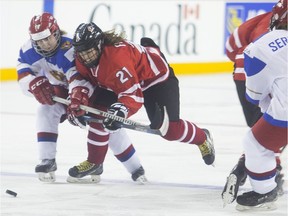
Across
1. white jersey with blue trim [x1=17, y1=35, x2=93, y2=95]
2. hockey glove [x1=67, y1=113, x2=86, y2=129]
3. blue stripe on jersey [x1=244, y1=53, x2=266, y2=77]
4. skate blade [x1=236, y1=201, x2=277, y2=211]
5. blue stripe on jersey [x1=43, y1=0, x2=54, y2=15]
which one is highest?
blue stripe on jersey [x1=244, y1=53, x2=266, y2=77]

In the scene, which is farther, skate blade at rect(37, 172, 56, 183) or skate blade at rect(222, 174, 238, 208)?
skate blade at rect(37, 172, 56, 183)

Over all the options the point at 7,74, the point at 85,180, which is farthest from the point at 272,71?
the point at 7,74

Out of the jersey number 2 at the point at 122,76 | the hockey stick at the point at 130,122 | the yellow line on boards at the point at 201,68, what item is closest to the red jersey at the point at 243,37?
the hockey stick at the point at 130,122

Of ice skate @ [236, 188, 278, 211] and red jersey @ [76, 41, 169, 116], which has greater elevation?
red jersey @ [76, 41, 169, 116]

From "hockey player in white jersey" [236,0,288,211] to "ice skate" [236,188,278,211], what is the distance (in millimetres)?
43

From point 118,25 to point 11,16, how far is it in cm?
126

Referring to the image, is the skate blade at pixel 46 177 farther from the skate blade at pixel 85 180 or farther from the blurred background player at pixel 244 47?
the blurred background player at pixel 244 47

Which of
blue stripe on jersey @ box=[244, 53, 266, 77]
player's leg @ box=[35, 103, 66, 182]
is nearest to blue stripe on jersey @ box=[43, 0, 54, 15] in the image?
player's leg @ box=[35, 103, 66, 182]

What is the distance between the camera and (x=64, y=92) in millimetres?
4031

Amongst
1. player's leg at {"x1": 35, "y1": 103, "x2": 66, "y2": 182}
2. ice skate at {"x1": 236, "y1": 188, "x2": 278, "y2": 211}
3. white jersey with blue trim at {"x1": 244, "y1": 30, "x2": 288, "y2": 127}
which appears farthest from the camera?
player's leg at {"x1": 35, "y1": 103, "x2": 66, "y2": 182}

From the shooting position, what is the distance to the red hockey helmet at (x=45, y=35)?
376 centimetres

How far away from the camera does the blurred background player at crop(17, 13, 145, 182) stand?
378 centimetres

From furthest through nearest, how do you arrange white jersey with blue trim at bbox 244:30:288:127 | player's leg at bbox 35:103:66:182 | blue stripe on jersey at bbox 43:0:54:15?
1. blue stripe on jersey at bbox 43:0:54:15
2. player's leg at bbox 35:103:66:182
3. white jersey with blue trim at bbox 244:30:288:127

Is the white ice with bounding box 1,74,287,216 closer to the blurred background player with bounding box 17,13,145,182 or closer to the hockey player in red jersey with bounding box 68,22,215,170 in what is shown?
the blurred background player with bounding box 17,13,145,182
